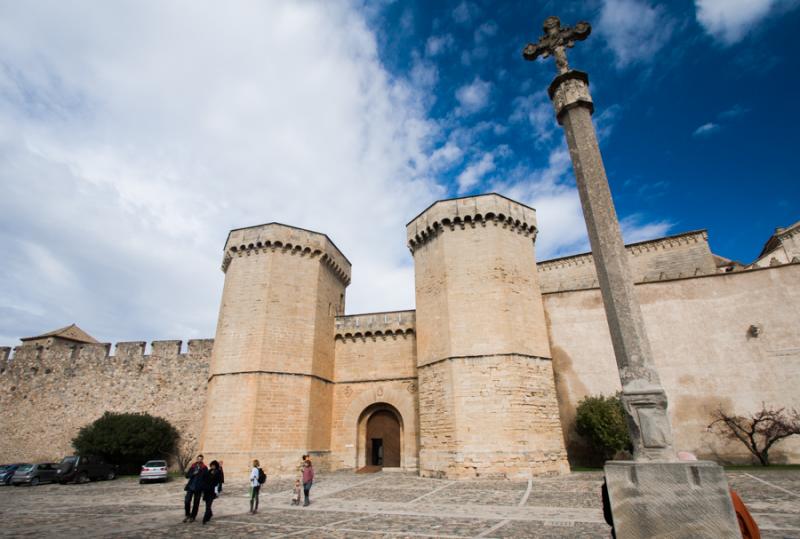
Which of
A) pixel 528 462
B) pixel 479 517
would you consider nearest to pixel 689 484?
pixel 479 517

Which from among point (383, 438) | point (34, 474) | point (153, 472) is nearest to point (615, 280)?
point (383, 438)

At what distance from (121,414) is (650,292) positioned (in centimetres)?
2479

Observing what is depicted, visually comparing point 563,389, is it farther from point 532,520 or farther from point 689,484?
point 689,484

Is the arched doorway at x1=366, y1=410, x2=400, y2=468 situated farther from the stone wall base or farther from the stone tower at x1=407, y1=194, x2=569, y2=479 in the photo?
the stone wall base

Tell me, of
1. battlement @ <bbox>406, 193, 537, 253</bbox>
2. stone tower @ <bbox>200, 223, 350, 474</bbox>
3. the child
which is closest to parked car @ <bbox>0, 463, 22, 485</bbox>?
stone tower @ <bbox>200, 223, 350, 474</bbox>

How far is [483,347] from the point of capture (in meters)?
14.5

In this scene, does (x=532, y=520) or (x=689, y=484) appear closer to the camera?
(x=689, y=484)

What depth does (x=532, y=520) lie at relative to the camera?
23.3 feet

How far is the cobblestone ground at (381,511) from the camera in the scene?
656 cm

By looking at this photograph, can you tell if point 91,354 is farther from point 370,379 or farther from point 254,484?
point 254,484

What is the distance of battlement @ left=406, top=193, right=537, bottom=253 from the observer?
16.2 m

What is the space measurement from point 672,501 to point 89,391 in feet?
87.3

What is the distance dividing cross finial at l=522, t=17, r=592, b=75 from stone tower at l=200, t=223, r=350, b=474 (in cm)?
1338

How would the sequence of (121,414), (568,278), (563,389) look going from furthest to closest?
1. (568,278)
2. (121,414)
3. (563,389)
